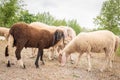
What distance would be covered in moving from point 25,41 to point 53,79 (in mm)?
2081

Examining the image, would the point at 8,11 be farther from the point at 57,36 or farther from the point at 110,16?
the point at 57,36

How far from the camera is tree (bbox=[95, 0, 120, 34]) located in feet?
112

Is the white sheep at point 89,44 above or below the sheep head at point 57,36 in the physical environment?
Result: below

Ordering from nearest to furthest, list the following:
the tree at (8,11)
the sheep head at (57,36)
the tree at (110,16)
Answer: the sheep head at (57,36) < the tree at (8,11) < the tree at (110,16)

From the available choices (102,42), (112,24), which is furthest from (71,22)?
(102,42)

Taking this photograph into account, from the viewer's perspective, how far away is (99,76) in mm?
12609

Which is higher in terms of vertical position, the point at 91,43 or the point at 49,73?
the point at 91,43

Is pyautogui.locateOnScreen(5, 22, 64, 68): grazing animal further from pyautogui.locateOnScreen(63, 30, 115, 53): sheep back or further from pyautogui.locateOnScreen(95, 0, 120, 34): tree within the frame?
pyautogui.locateOnScreen(95, 0, 120, 34): tree

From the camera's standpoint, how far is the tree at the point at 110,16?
1346 inches

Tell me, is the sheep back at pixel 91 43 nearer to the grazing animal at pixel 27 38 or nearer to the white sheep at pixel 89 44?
the white sheep at pixel 89 44

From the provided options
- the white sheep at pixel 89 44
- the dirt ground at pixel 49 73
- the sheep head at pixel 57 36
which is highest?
the sheep head at pixel 57 36

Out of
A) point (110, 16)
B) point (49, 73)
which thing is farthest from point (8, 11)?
point (49, 73)

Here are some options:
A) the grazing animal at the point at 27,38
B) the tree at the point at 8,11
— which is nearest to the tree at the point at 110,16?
the tree at the point at 8,11

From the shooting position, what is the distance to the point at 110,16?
34.6 meters
